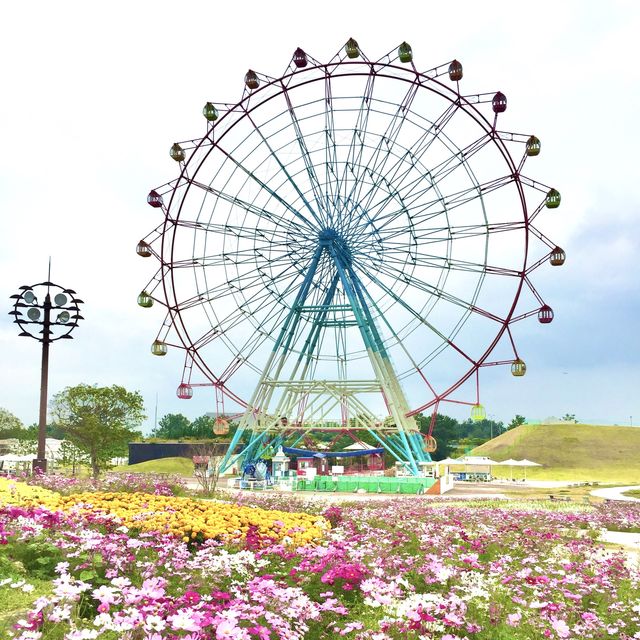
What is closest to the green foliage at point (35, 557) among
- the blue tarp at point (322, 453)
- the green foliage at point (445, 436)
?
the blue tarp at point (322, 453)

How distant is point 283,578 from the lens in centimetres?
877

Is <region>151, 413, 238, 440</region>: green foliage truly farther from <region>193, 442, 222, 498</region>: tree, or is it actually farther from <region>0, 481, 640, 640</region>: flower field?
<region>0, 481, 640, 640</region>: flower field

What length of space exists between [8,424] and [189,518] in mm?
102468

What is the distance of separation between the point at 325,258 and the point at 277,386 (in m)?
7.41

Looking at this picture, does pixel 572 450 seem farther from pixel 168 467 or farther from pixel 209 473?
pixel 209 473

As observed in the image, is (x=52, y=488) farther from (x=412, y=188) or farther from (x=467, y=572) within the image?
(x=412, y=188)

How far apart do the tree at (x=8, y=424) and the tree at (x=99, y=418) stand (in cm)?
6435

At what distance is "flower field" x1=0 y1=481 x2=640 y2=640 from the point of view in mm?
5473

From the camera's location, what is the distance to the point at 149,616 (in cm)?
493

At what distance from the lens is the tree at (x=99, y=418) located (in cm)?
3900

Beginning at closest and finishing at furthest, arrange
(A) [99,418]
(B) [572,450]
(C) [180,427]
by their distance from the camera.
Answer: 1. (A) [99,418]
2. (B) [572,450]
3. (C) [180,427]

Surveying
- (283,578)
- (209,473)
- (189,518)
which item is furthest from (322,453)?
(283,578)

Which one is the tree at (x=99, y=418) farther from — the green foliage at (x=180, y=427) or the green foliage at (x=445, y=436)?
the green foliage at (x=180, y=427)

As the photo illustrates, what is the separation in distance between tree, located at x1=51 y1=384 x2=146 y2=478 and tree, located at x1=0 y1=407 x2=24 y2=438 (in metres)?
64.3
